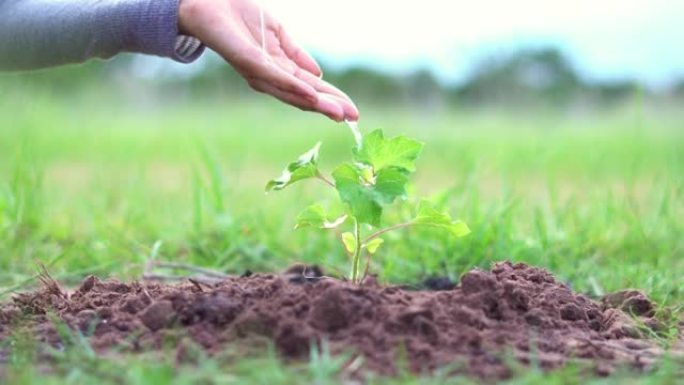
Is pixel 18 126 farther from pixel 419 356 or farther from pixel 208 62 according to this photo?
pixel 208 62

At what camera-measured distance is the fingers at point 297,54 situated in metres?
2.82

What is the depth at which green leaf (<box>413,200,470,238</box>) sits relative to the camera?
7.84 ft

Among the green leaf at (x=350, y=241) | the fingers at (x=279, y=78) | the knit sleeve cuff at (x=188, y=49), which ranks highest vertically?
the knit sleeve cuff at (x=188, y=49)

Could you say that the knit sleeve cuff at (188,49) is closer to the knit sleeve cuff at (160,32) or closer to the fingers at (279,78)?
the knit sleeve cuff at (160,32)

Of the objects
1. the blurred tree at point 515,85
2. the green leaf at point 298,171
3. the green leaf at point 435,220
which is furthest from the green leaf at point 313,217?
the blurred tree at point 515,85

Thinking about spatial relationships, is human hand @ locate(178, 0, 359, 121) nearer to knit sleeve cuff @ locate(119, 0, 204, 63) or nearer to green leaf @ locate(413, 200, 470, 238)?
knit sleeve cuff @ locate(119, 0, 204, 63)

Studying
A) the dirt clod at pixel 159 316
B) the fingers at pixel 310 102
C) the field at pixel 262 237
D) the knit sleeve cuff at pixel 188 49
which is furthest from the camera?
the knit sleeve cuff at pixel 188 49

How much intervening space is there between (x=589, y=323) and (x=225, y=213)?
2.07 m

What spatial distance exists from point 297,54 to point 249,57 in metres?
0.44

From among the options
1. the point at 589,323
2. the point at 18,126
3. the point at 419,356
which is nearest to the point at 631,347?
the point at 589,323

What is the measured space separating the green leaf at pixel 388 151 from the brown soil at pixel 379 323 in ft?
0.99

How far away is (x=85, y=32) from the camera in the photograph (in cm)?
287

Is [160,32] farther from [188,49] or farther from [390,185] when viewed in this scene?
[390,185]

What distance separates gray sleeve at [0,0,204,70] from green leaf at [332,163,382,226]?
64cm
